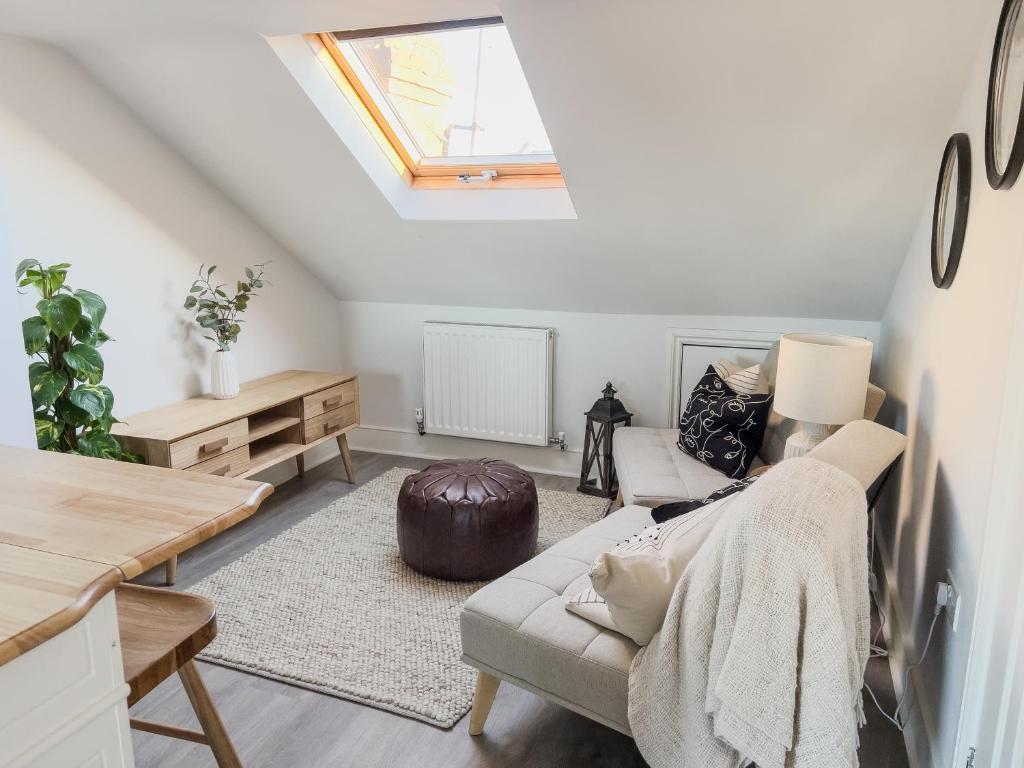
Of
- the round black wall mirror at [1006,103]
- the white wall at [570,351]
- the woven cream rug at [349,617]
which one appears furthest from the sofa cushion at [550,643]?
the white wall at [570,351]

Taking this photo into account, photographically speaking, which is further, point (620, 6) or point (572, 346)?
point (572, 346)

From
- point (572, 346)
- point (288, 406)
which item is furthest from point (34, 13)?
point (572, 346)

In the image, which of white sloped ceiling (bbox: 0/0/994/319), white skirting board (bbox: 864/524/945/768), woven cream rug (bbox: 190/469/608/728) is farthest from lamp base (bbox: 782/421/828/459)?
woven cream rug (bbox: 190/469/608/728)

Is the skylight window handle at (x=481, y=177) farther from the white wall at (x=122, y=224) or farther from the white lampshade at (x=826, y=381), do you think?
the white lampshade at (x=826, y=381)

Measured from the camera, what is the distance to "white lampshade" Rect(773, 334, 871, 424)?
7.71 feet

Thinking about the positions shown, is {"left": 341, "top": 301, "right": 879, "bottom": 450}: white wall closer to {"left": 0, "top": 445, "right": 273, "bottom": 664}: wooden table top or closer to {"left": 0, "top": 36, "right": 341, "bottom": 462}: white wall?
{"left": 0, "top": 36, "right": 341, "bottom": 462}: white wall

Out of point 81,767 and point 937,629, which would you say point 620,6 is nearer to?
point 937,629

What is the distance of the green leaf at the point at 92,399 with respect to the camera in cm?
254

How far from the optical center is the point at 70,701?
3.39 feet

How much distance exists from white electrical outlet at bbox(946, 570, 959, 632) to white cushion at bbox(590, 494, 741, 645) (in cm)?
53

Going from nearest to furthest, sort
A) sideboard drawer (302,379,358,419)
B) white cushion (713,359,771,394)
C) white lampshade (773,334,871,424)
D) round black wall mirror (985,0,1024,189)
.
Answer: round black wall mirror (985,0,1024,189) < white lampshade (773,334,871,424) < white cushion (713,359,771,394) < sideboard drawer (302,379,358,419)

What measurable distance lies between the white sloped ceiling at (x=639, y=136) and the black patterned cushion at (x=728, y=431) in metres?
0.62

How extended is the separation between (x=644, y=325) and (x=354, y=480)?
171 centimetres

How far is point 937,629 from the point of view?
6.04 feet
